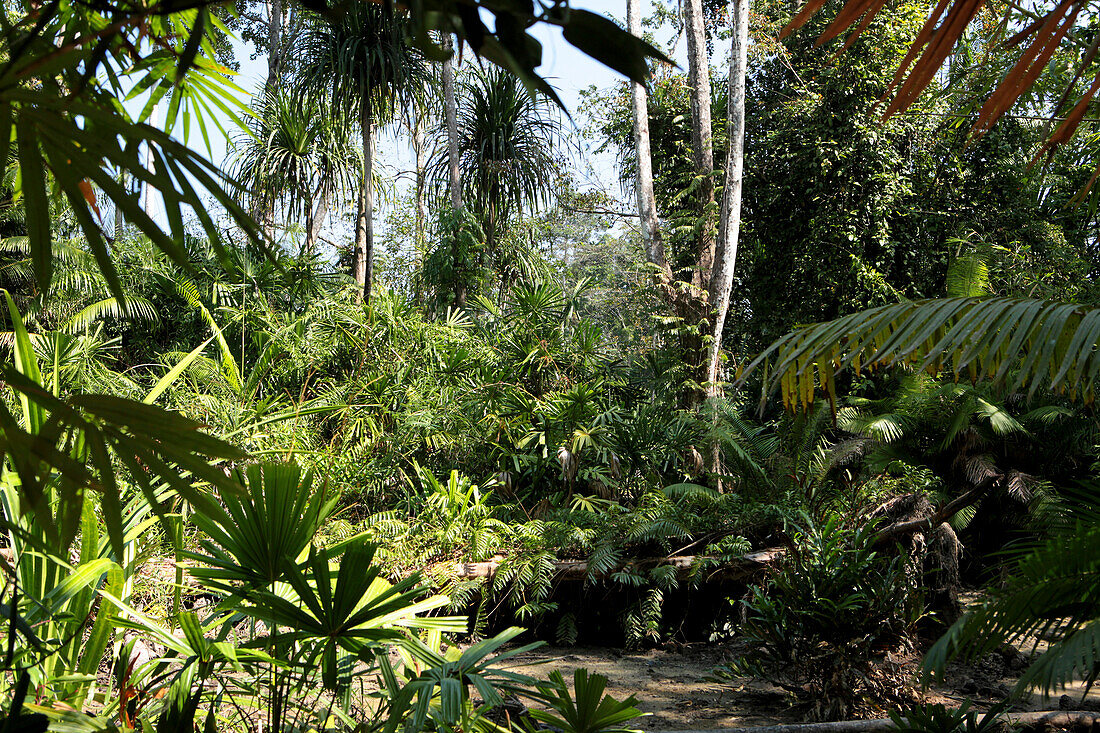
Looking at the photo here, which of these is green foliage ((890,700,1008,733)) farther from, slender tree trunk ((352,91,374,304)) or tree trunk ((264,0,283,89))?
tree trunk ((264,0,283,89))

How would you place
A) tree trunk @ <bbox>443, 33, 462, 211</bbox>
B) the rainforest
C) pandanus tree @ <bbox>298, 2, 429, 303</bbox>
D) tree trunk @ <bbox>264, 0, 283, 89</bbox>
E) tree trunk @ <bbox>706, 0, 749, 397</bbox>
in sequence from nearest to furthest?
the rainforest, tree trunk @ <bbox>706, 0, 749, 397</bbox>, pandanus tree @ <bbox>298, 2, 429, 303</bbox>, tree trunk @ <bbox>443, 33, 462, 211</bbox>, tree trunk @ <bbox>264, 0, 283, 89</bbox>

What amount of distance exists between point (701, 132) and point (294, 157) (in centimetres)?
484

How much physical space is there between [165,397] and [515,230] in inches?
182

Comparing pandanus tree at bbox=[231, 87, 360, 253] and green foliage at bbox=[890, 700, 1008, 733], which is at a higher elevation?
pandanus tree at bbox=[231, 87, 360, 253]

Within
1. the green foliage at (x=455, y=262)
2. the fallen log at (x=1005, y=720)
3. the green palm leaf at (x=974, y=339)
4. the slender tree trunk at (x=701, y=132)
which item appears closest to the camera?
the green palm leaf at (x=974, y=339)

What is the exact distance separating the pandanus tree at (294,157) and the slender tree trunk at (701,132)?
416 centimetres

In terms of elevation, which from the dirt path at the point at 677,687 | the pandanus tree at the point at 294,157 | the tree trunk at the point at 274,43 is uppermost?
the tree trunk at the point at 274,43

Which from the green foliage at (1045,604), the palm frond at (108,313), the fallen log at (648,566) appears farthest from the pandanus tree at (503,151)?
the green foliage at (1045,604)

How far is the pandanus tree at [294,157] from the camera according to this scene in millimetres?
8961

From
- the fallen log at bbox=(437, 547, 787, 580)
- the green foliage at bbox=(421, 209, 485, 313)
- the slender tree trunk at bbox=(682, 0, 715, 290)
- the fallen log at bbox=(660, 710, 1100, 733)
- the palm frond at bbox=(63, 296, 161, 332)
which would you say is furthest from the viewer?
the green foliage at bbox=(421, 209, 485, 313)

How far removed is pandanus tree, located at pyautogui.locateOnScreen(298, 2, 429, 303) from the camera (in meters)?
8.66

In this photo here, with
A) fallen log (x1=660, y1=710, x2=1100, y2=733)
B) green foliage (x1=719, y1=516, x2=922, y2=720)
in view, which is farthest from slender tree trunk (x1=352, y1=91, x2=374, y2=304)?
fallen log (x1=660, y1=710, x2=1100, y2=733)

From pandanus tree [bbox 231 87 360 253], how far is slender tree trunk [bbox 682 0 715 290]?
416 centimetres

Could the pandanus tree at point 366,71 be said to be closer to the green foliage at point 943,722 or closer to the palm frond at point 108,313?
the palm frond at point 108,313
